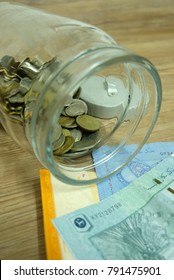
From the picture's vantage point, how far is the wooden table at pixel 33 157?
14.8 inches

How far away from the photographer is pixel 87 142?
1.49 feet

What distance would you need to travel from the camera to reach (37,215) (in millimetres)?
395

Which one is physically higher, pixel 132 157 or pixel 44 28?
pixel 44 28

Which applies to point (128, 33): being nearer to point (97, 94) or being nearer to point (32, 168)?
point (97, 94)

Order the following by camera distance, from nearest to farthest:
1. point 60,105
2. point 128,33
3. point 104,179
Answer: point 60,105, point 104,179, point 128,33

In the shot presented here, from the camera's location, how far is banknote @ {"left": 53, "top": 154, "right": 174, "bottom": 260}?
356 millimetres

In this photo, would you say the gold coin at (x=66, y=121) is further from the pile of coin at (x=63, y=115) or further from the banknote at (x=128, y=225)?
the banknote at (x=128, y=225)

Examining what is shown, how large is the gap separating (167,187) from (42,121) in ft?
0.60

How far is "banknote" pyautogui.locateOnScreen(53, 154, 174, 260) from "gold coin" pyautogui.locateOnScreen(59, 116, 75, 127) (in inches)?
4.0

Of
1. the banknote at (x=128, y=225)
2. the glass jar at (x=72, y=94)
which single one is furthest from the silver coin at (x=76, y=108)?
the banknote at (x=128, y=225)

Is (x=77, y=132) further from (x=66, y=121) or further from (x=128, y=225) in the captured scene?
(x=128, y=225)

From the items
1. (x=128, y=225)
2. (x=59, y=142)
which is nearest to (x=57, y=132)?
(x=59, y=142)
